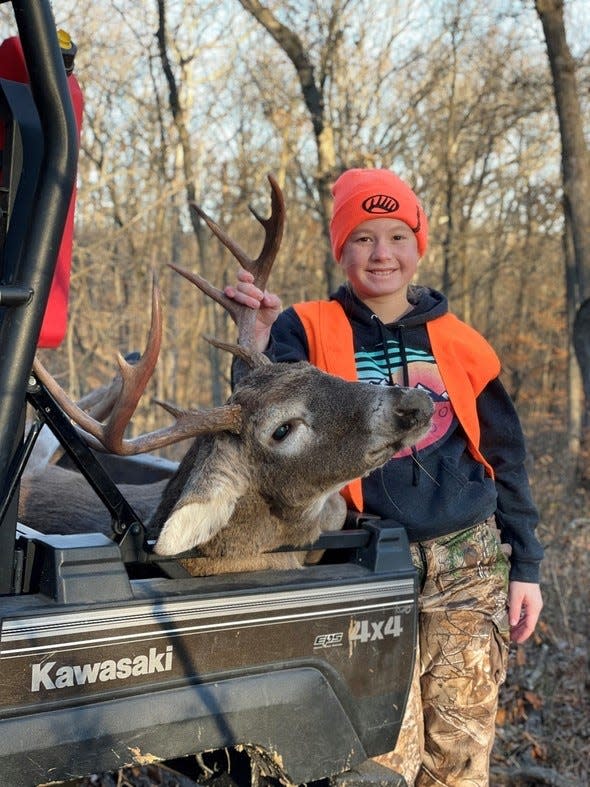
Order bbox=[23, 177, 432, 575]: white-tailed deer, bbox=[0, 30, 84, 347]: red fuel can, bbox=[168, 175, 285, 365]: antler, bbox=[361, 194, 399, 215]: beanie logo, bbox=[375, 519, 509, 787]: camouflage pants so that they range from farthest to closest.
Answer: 1. bbox=[361, 194, 399, 215]: beanie logo
2. bbox=[168, 175, 285, 365]: antler
3. bbox=[375, 519, 509, 787]: camouflage pants
4. bbox=[23, 177, 432, 575]: white-tailed deer
5. bbox=[0, 30, 84, 347]: red fuel can

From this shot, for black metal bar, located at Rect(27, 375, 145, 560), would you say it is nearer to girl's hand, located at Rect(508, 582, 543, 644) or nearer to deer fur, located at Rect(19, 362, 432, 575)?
deer fur, located at Rect(19, 362, 432, 575)

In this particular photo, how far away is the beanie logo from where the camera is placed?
3.63m

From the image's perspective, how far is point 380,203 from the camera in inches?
143

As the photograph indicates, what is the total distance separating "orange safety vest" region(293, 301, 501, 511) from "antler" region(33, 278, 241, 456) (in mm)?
576

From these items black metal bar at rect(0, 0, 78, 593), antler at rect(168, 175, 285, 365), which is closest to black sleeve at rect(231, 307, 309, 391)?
antler at rect(168, 175, 285, 365)

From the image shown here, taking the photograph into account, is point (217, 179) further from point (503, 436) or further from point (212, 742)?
point (212, 742)

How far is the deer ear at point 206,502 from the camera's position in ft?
8.52

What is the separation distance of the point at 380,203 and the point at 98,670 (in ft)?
7.50

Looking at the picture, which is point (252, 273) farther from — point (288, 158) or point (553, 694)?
point (288, 158)

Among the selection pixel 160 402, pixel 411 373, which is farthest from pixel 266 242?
pixel 160 402

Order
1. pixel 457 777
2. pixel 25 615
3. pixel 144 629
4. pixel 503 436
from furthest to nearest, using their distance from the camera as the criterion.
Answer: pixel 503 436 < pixel 457 777 < pixel 144 629 < pixel 25 615

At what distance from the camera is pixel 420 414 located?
2.95m

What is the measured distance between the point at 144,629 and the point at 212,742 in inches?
15.1

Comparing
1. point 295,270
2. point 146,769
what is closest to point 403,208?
point 146,769
